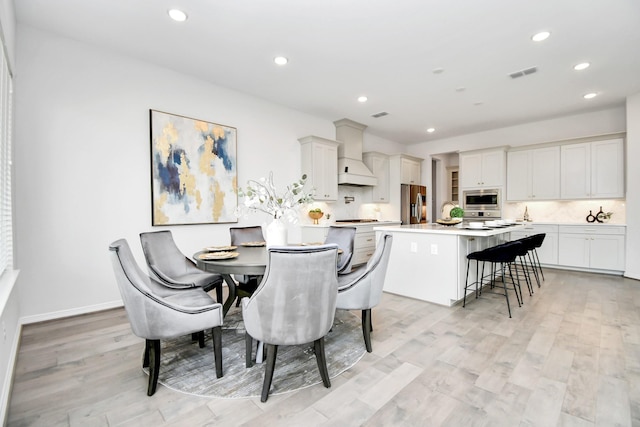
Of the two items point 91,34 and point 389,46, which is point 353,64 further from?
point 91,34

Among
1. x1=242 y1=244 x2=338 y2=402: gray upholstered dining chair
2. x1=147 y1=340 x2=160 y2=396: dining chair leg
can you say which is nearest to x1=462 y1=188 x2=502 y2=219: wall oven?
x1=242 y1=244 x2=338 y2=402: gray upholstered dining chair

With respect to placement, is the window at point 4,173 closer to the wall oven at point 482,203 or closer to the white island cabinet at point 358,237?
the white island cabinet at point 358,237

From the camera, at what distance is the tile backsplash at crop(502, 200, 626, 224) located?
5449 millimetres

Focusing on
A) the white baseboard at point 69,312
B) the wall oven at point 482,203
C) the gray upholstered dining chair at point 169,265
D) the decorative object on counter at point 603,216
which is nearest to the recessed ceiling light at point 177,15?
the gray upholstered dining chair at point 169,265

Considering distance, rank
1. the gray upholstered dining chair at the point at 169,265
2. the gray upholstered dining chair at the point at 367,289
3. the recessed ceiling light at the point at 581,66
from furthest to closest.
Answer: the recessed ceiling light at the point at 581,66 → the gray upholstered dining chair at the point at 169,265 → the gray upholstered dining chair at the point at 367,289

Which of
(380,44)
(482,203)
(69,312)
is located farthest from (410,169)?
(69,312)

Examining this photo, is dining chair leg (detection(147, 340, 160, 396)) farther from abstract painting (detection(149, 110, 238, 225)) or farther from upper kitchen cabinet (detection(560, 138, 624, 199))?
upper kitchen cabinet (detection(560, 138, 624, 199))

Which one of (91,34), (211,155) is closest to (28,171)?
(91,34)

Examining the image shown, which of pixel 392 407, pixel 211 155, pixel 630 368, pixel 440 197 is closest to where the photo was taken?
pixel 392 407

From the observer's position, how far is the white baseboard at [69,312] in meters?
2.99

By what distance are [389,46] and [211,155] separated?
2.70 metres

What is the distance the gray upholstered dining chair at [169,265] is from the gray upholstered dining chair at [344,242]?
4.08ft

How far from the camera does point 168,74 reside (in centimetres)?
388

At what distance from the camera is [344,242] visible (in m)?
3.23
